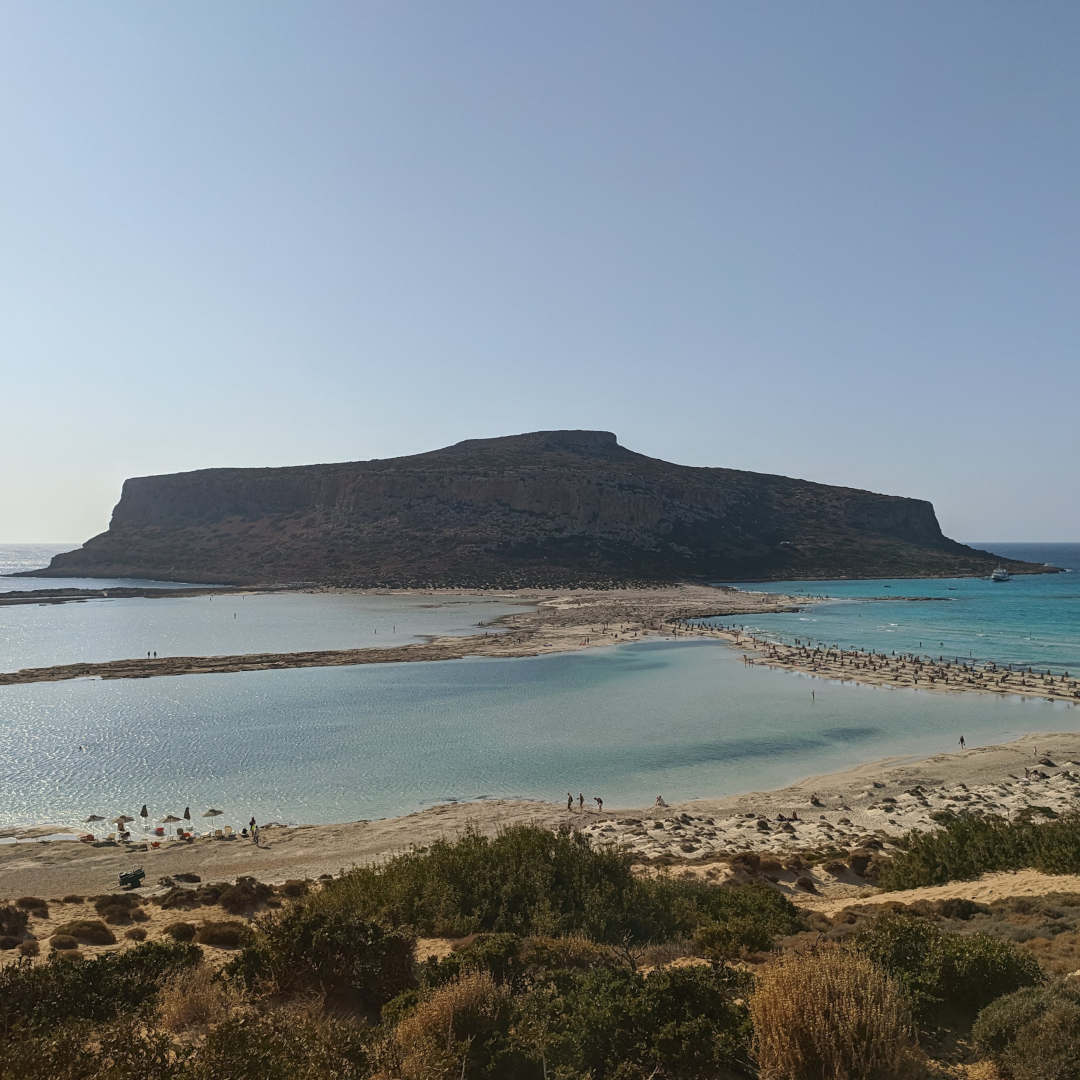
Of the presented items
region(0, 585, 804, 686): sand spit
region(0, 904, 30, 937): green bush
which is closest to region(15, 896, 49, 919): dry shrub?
region(0, 904, 30, 937): green bush

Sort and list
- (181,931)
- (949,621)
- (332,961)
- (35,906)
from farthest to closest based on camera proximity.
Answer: (949,621) < (35,906) < (181,931) < (332,961)

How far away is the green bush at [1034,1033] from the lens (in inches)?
213

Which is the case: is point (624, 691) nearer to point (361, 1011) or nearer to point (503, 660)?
point (503, 660)

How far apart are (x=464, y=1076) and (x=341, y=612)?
75552 millimetres

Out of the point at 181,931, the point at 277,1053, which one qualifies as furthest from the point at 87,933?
the point at 277,1053

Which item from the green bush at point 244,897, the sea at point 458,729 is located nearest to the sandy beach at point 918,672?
the sea at point 458,729

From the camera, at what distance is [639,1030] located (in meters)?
6.10

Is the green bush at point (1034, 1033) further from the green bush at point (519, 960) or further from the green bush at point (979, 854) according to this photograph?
the green bush at point (979, 854)

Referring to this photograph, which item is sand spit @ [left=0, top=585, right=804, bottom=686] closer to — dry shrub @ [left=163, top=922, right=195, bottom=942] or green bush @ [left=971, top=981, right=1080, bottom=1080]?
dry shrub @ [left=163, top=922, right=195, bottom=942]

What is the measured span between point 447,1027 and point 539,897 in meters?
5.40

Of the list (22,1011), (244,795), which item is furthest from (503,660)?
(22,1011)

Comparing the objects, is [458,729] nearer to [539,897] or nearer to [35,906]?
[35,906]

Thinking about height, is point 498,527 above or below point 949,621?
above

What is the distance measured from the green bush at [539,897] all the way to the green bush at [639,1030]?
335 centimetres
